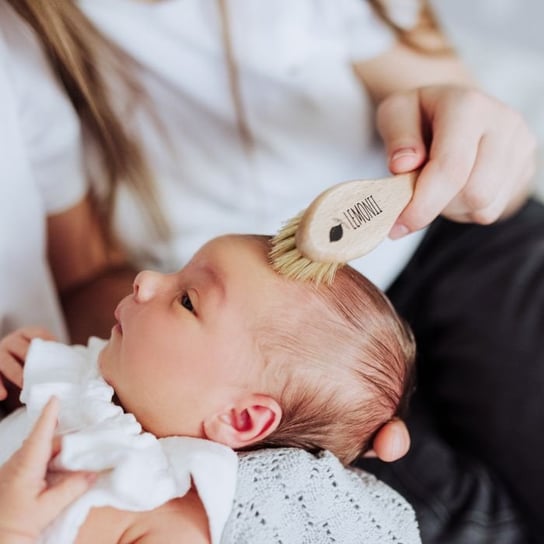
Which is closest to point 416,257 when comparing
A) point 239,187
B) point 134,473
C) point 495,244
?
point 495,244

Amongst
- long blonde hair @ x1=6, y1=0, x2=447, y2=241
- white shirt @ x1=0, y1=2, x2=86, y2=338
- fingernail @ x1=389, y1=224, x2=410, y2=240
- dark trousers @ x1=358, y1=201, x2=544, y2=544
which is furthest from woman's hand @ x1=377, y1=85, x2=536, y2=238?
white shirt @ x1=0, y1=2, x2=86, y2=338

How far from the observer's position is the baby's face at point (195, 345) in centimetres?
52

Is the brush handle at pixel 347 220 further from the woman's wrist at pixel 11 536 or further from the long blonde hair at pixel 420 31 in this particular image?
the long blonde hair at pixel 420 31

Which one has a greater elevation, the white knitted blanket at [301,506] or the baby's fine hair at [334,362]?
the baby's fine hair at [334,362]

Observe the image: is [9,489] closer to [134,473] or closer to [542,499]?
[134,473]

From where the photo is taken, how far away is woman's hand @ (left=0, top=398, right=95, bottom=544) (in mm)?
453

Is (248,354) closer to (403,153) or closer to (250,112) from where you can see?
(403,153)

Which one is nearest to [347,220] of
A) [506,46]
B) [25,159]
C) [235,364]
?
[235,364]

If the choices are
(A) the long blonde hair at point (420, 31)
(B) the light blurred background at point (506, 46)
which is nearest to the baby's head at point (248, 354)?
(A) the long blonde hair at point (420, 31)

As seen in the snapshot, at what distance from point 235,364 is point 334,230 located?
0.11 meters

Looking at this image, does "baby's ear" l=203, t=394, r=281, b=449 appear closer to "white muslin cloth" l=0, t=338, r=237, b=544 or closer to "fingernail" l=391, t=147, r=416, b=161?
"white muslin cloth" l=0, t=338, r=237, b=544

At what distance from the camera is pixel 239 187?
2.72 feet

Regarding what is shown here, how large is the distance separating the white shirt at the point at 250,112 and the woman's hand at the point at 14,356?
0.23 meters

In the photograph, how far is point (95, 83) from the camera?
78 cm
